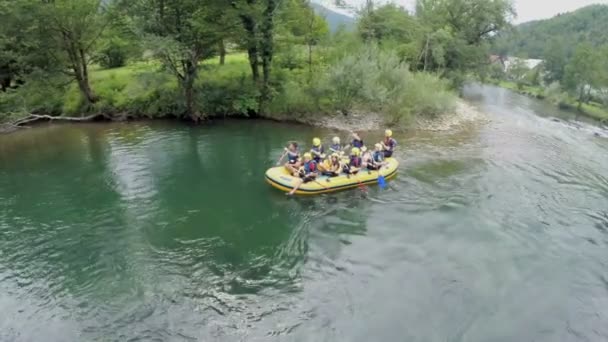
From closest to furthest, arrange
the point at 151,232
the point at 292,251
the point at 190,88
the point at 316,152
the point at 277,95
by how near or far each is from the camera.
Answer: the point at 292,251
the point at 151,232
the point at 316,152
the point at 190,88
the point at 277,95

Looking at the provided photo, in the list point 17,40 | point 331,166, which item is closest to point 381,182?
point 331,166

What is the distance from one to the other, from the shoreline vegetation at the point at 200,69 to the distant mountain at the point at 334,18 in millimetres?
669

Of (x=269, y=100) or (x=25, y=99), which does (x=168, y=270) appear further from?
(x=25, y=99)

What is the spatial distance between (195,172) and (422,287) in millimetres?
8945

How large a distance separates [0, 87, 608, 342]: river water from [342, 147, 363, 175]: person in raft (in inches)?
25.3

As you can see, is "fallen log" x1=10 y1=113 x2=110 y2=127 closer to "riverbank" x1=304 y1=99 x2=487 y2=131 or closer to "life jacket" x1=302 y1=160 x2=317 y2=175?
"riverbank" x1=304 y1=99 x2=487 y2=131

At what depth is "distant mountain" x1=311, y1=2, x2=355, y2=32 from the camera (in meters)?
22.9

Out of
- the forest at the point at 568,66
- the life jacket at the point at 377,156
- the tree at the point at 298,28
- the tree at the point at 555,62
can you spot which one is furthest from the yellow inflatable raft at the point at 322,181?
the tree at the point at 555,62

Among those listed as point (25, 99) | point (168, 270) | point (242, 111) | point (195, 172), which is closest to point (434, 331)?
point (168, 270)

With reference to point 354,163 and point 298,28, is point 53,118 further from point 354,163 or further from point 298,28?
point 354,163

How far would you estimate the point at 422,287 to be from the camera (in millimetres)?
8320

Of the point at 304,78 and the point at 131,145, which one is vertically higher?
the point at 304,78

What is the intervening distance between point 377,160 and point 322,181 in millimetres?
2368

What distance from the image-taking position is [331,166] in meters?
12.5
